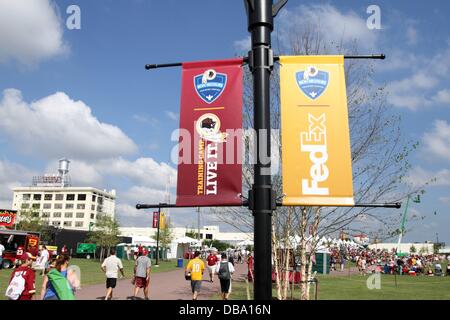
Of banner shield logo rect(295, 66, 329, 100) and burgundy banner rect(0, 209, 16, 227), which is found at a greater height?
burgundy banner rect(0, 209, 16, 227)

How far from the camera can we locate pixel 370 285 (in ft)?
79.0

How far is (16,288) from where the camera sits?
8805 mm

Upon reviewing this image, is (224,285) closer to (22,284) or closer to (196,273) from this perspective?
(196,273)

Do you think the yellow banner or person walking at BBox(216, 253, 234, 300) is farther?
person walking at BBox(216, 253, 234, 300)

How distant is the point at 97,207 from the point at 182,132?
13293cm

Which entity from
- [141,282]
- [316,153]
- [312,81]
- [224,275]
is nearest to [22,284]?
[141,282]

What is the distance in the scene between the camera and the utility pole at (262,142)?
3.18 metres

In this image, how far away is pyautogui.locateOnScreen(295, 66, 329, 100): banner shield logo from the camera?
3725mm

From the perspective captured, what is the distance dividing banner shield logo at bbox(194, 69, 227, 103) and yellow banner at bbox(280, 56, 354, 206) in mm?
548

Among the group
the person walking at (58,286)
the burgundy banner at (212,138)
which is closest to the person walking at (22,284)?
the person walking at (58,286)

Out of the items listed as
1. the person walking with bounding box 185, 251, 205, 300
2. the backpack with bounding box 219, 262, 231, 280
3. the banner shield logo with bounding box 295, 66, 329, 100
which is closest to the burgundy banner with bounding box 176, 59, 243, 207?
the banner shield logo with bounding box 295, 66, 329, 100

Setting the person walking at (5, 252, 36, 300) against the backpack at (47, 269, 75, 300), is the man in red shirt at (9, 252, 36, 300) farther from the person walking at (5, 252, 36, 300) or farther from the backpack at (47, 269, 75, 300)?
the backpack at (47, 269, 75, 300)

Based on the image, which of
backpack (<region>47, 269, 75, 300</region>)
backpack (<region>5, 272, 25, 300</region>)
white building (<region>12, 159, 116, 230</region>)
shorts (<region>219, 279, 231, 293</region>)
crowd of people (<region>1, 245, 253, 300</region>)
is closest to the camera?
backpack (<region>47, 269, 75, 300</region>)

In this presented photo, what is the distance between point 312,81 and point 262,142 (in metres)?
0.85
